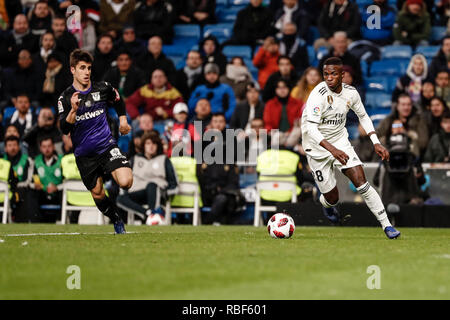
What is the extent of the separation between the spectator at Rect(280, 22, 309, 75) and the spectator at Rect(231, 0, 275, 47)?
3.11 feet

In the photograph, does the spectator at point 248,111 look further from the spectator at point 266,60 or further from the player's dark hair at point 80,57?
the player's dark hair at point 80,57

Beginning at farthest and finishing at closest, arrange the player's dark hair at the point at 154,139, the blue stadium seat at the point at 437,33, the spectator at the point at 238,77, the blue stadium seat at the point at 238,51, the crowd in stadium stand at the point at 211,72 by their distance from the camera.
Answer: the blue stadium seat at the point at 238,51 → the blue stadium seat at the point at 437,33 → the spectator at the point at 238,77 → the crowd in stadium stand at the point at 211,72 → the player's dark hair at the point at 154,139

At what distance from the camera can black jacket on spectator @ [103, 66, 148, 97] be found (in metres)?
20.3

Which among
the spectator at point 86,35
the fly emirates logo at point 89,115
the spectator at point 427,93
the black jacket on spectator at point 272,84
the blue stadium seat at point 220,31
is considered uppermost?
the blue stadium seat at point 220,31

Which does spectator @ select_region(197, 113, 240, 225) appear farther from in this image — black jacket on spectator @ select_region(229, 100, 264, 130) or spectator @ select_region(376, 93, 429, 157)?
spectator @ select_region(376, 93, 429, 157)

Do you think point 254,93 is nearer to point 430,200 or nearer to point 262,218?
point 262,218

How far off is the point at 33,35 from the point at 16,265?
50.4 feet

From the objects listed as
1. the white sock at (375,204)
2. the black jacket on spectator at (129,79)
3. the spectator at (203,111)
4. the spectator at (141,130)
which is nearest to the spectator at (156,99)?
the black jacket on spectator at (129,79)

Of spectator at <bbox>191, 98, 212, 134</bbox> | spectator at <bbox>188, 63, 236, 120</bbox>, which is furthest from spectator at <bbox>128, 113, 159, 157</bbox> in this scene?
spectator at <bbox>188, 63, 236, 120</bbox>

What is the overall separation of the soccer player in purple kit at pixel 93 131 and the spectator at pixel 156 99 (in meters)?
7.32

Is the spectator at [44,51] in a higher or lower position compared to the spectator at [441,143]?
higher

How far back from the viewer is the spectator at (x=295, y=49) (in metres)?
20.8

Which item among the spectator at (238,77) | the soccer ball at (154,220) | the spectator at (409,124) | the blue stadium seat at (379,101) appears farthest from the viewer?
the blue stadium seat at (379,101)
